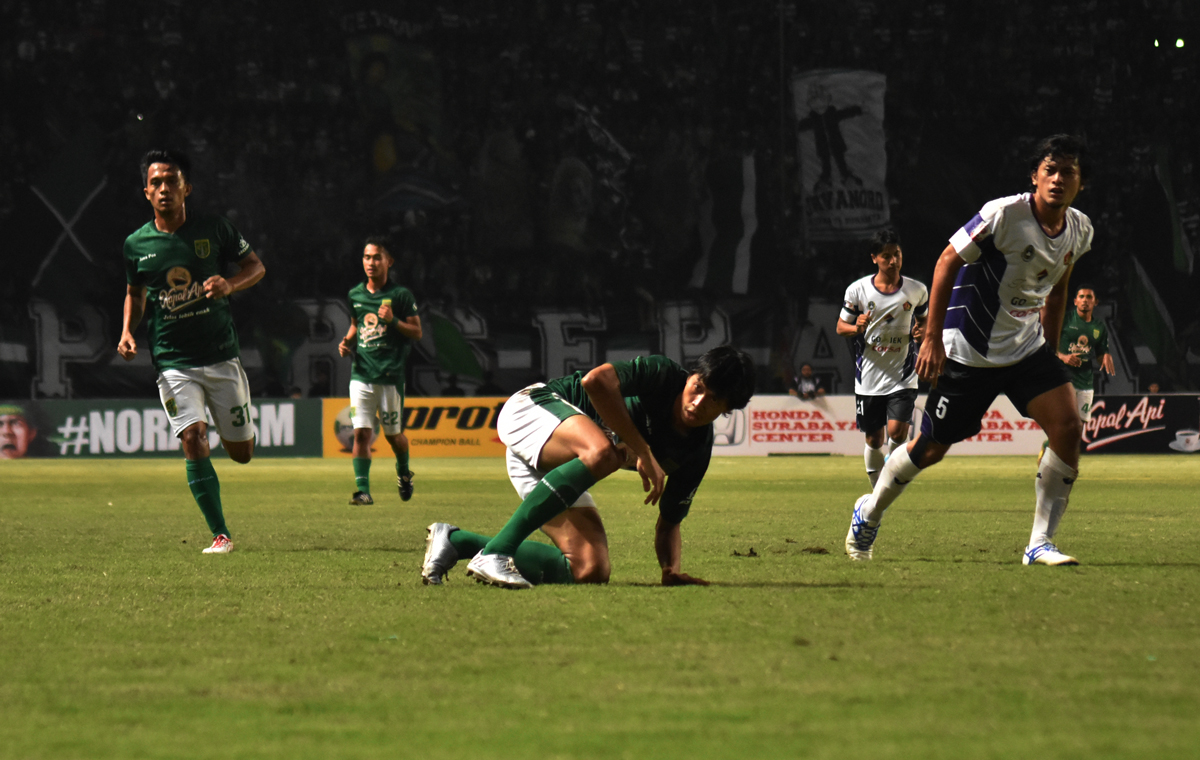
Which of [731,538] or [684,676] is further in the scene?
[731,538]

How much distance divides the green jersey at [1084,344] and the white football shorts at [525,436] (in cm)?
1095

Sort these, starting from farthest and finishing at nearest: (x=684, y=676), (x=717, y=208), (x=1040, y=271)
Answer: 1. (x=717, y=208)
2. (x=1040, y=271)
3. (x=684, y=676)

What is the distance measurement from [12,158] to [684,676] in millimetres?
31780

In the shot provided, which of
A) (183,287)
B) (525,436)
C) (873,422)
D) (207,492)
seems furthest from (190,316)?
(873,422)

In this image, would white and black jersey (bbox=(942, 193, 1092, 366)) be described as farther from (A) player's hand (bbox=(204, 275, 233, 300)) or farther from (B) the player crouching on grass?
(A) player's hand (bbox=(204, 275, 233, 300))

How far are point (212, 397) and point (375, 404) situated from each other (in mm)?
5047

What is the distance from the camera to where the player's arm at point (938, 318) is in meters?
6.34

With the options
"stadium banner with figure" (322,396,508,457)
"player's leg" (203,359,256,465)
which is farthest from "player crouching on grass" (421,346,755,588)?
"stadium banner with figure" (322,396,508,457)

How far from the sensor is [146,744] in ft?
9.45

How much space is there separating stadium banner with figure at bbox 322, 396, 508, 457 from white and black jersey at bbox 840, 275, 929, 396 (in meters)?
14.3

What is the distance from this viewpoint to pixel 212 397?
793 cm

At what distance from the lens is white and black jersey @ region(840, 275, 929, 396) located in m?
10.3

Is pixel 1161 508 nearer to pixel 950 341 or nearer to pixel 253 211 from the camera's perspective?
pixel 950 341

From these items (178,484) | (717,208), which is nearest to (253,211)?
(717,208)
